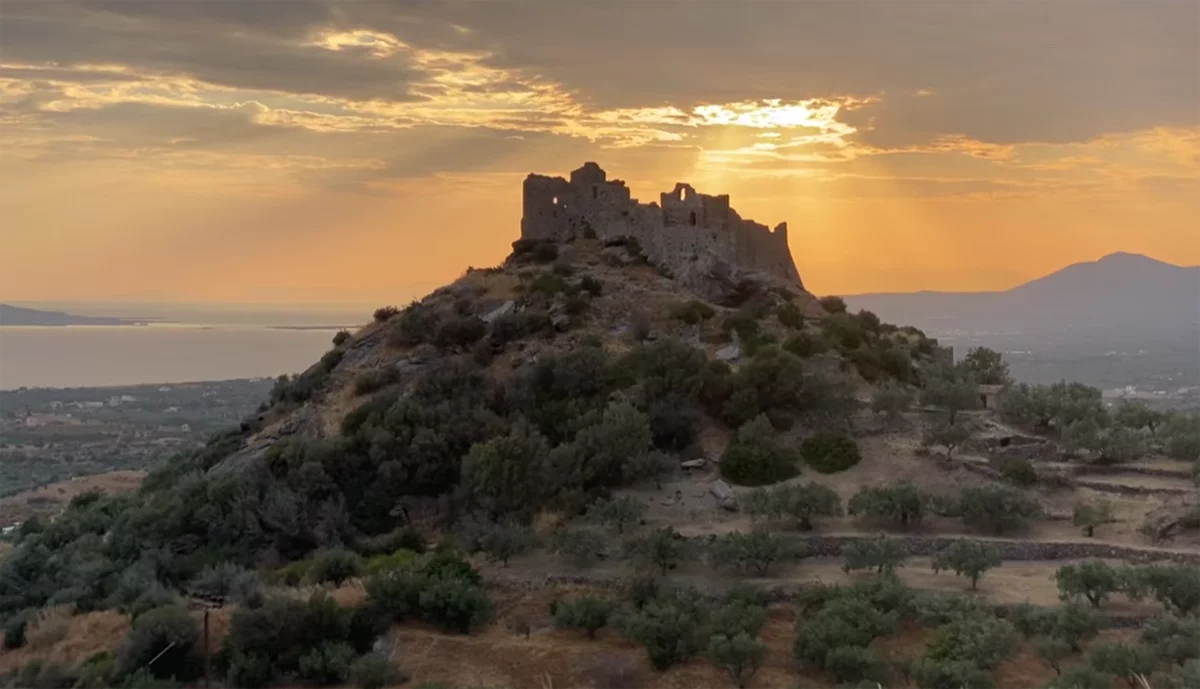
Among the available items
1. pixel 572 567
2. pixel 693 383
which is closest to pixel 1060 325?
pixel 693 383

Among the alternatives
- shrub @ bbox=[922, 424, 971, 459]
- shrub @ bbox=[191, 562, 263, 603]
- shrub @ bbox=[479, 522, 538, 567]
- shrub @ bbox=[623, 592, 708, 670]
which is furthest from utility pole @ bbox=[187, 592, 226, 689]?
shrub @ bbox=[922, 424, 971, 459]

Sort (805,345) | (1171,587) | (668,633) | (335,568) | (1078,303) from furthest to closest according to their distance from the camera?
(1078,303)
(805,345)
(335,568)
(1171,587)
(668,633)

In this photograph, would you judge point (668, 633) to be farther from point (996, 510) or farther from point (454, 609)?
point (996, 510)

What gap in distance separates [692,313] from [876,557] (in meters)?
14.3

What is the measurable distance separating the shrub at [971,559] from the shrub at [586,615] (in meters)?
5.49

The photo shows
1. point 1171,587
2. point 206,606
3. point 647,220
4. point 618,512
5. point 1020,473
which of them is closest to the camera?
point 1171,587

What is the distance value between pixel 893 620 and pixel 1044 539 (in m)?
5.86

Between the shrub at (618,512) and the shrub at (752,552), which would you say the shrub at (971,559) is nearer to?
the shrub at (752,552)

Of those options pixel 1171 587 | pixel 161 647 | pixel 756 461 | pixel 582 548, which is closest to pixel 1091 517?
pixel 1171 587

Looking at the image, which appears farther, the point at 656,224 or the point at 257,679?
the point at 656,224

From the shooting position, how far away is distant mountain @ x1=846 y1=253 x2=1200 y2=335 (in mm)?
127250

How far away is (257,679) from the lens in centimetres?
1591

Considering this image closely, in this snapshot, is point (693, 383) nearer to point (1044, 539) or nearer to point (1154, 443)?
point (1044, 539)

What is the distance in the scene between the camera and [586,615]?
54.3 ft
